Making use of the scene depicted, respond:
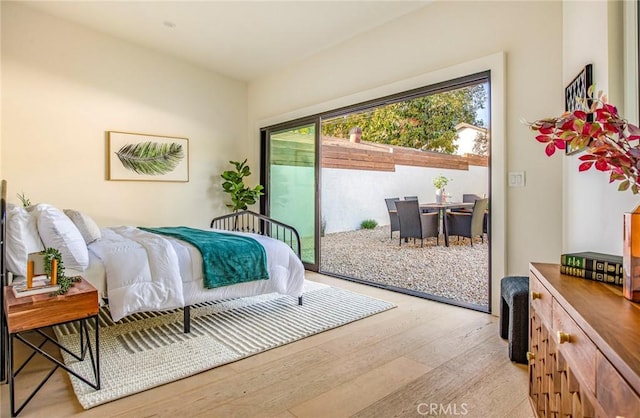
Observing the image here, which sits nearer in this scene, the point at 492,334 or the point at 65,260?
the point at 65,260

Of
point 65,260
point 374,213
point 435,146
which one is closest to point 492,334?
point 65,260

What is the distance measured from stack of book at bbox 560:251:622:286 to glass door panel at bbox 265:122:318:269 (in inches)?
143

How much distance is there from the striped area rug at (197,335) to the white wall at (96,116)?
1995 mm

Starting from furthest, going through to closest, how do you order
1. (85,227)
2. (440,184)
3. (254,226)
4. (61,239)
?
1. (440,184)
2. (254,226)
3. (85,227)
4. (61,239)

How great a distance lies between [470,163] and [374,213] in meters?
2.17

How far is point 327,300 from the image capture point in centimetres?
353

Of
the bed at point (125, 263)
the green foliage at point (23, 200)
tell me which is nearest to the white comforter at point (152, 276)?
the bed at point (125, 263)

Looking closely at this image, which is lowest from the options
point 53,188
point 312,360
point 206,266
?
point 312,360

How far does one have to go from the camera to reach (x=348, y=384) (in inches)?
77.0

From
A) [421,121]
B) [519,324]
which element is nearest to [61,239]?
[519,324]

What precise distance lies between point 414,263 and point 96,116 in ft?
15.8

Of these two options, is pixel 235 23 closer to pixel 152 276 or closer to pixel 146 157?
pixel 146 157

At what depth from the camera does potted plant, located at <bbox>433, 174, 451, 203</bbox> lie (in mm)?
6426

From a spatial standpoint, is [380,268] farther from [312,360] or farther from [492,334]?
[312,360]
